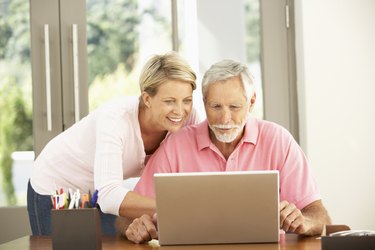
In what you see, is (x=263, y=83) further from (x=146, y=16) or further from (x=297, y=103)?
(x=146, y=16)

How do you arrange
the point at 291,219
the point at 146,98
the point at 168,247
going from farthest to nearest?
1. the point at 146,98
2. the point at 291,219
3. the point at 168,247

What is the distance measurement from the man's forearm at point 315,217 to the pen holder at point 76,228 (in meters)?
0.74

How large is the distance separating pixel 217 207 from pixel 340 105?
2229mm

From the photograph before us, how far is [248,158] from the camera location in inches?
108

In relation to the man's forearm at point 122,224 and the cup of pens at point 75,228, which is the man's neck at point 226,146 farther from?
the cup of pens at point 75,228

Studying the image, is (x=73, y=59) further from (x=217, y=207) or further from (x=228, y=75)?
(x=217, y=207)

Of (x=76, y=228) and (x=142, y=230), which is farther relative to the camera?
(x=142, y=230)

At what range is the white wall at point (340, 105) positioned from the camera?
4.15m

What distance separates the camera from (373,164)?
13.7 feet

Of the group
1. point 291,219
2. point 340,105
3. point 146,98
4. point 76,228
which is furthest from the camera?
point 340,105

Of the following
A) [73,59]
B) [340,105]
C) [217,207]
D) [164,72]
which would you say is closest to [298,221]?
[217,207]

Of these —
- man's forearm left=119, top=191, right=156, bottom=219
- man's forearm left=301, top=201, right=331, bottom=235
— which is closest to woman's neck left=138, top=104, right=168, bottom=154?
man's forearm left=119, top=191, right=156, bottom=219

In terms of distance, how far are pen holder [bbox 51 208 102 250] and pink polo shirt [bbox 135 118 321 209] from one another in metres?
0.70

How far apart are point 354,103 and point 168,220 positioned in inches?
90.6
